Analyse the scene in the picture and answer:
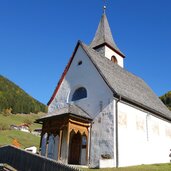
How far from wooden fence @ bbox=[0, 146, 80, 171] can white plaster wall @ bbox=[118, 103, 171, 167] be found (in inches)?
254

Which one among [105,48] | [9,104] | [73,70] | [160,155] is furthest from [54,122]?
[9,104]

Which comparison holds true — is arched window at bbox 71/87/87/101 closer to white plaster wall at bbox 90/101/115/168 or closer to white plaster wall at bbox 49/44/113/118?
white plaster wall at bbox 49/44/113/118

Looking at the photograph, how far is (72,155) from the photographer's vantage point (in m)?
19.4

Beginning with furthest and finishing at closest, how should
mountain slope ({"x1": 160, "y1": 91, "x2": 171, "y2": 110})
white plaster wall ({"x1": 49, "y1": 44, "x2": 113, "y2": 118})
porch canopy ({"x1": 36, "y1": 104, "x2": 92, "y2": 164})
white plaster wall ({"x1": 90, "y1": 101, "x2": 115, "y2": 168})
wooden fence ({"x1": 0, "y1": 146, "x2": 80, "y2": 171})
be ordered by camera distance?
mountain slope ({"x1": 160, "y1": 91, "x2": 171, "y2": 110}) < white plaster wall ({"x1": 49, "y1": 44, "x2": 113, "y2": 118}) < porch canopy ({"x1": 36, "y1": 104, "x2": 92, "y2": 164}) < white plaster wall ({"x1": 90, "y1": 101, "x2": 115, "y2": 168}) < wooden fence ({"x1": 0, "y1": 146, "x2": 80, "y2": 171})

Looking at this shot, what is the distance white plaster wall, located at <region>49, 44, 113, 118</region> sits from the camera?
1872 cm

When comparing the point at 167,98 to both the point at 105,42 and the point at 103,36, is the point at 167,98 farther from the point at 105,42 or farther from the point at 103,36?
the point at 105,42

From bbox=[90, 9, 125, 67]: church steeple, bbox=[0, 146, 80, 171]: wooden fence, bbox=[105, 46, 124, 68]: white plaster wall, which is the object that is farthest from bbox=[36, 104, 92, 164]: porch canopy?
bbox=[90, 9, 125, 67]: church steeple

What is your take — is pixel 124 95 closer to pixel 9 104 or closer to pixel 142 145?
pixel 142 145

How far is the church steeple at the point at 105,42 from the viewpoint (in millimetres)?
31297

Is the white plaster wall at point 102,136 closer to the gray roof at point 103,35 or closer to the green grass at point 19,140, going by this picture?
the gray roof at point 103,35

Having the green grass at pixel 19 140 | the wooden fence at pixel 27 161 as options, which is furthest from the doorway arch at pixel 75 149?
the green grass at pixel 19 140

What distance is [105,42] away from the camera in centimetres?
3111

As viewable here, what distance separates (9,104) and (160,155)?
12226 centimetres

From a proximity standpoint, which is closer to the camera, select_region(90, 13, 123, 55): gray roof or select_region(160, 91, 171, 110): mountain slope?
select_region(90, 13, 123, 55): gray roof
